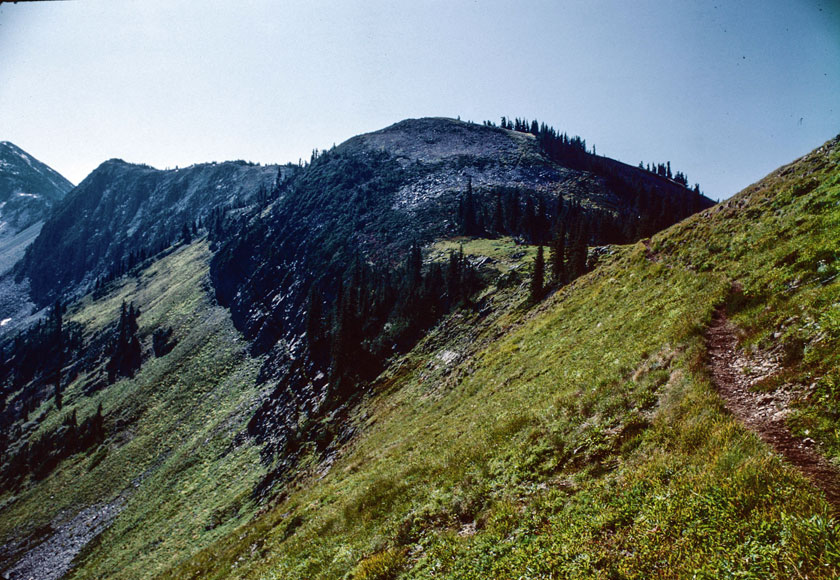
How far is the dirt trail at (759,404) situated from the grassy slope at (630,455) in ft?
0.97

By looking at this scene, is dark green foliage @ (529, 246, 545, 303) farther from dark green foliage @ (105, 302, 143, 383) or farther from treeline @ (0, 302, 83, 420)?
treeline @ (0, 302, 83, 420)

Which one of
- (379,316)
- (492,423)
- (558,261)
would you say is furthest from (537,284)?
(379,316)

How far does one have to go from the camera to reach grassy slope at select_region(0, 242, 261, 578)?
48.8m

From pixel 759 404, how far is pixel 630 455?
11.1 feet

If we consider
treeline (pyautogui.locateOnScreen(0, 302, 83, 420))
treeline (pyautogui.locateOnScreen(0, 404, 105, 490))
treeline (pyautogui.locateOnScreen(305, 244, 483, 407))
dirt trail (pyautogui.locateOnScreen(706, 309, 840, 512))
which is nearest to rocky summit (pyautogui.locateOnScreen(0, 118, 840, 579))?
dirt trail (pyautogui.locateOnScreen(706, 309, 840, 512))

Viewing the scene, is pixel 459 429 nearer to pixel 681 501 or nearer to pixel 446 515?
pixel 446 515

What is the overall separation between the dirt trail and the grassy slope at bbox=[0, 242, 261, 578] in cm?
4584

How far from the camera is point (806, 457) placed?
7.31 m

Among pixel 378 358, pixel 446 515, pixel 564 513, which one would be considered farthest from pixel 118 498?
pixel 564 513

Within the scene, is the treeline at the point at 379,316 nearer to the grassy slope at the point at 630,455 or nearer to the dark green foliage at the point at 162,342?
the grassy slope at the point at 630,455

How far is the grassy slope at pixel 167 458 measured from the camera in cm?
4881

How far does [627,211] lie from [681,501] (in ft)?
523

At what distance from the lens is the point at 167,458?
72.2 meters

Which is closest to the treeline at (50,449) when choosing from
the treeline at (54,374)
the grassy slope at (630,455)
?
the treeline at (54,374)
